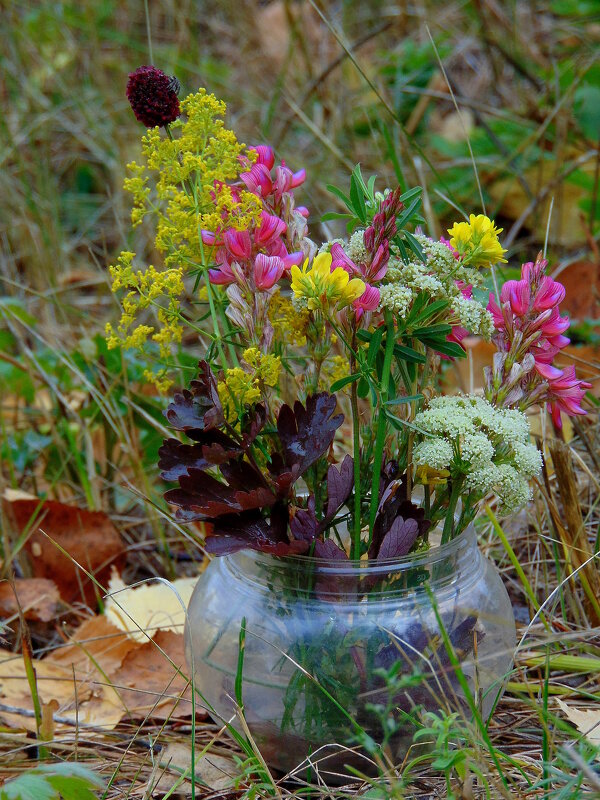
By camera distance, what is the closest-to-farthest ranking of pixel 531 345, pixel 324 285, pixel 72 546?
1. pixel 324 285
2. pixel 531 345
3. pixel 72 546

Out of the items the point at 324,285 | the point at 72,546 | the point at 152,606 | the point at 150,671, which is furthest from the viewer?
the point at 72,546

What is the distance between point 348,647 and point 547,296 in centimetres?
39

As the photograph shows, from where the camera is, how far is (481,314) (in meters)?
0.78

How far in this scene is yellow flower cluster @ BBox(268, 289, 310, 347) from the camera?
2.70ft

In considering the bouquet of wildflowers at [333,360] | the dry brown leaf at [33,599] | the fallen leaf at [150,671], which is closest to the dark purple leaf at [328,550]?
the bouquet of wildflowers at [333,360]

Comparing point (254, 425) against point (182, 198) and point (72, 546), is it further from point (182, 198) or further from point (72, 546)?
point (72, 546)

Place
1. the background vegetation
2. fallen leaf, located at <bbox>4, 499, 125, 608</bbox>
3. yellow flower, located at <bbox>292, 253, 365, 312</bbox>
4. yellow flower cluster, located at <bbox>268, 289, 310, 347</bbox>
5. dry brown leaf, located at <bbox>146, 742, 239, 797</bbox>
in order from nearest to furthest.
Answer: yellow flower, located at <bbox>292, 253, 365, 312</bbox> < yellow flower cluster, located at <bbox>268, 289, 310, 347</bbox> < dry brown leaf, located at <bbox>146, 742, 239, 797</bbox> < the background vegetation < fallen leaf, located at <bbox>4, 499, 125, 608</bbox>

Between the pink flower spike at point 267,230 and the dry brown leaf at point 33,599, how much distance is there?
0.78 meters

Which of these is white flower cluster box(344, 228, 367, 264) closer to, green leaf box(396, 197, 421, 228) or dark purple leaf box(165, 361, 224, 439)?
green leaf box(396, 197, 421, 228)

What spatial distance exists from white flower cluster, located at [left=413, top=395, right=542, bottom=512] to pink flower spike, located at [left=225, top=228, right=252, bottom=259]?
0.23 meters

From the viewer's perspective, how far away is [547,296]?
0.80m

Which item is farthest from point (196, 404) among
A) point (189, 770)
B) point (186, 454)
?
point (189, 770)

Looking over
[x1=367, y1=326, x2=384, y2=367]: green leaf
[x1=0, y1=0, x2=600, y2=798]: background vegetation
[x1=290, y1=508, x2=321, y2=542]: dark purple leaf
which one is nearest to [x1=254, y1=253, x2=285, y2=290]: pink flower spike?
[x1=367, y1=326, x2=384, y2=367]: green leaf

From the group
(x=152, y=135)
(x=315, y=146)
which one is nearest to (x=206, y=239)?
(x=152, y=135)
